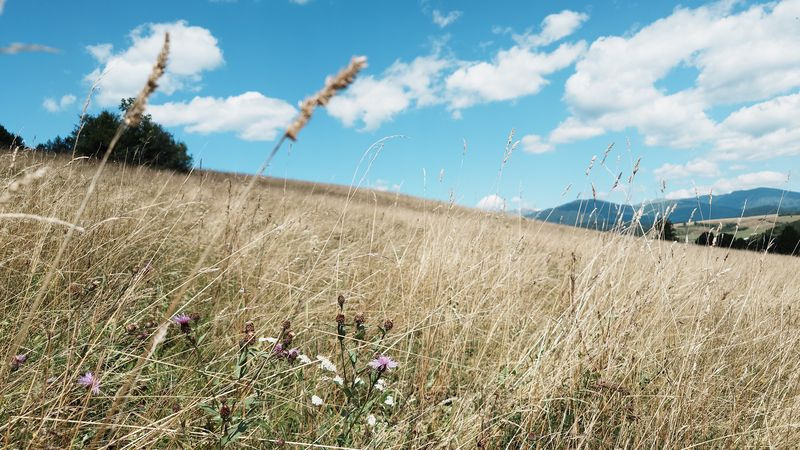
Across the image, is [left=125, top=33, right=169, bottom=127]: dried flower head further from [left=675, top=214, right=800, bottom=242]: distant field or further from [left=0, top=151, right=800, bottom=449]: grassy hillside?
[left=675, top=214, right=800, bottom=242]: distant field

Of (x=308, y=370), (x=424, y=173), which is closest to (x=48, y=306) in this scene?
(x=308, y=370)

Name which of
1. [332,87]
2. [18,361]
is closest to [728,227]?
[332,87]

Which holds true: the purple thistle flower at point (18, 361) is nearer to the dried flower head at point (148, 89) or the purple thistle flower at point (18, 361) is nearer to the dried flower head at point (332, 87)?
the dried flower head at point (148, 89)

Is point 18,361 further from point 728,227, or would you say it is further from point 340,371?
point 728,227

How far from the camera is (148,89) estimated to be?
938 mm

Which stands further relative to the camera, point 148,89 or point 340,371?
point 340,371

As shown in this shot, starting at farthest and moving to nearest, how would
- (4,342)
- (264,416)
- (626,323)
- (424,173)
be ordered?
(424,173) < (626,323) < (4,342) < (264,416)

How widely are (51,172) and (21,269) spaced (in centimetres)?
144

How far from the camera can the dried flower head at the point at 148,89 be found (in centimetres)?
93

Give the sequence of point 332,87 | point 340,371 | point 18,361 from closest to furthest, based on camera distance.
→ point 332,87
point 18,361
point 340,371

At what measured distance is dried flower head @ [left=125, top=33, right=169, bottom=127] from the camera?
93cm

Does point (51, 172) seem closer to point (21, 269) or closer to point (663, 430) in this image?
point (21, 269)

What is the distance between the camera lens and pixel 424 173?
4.07 metres

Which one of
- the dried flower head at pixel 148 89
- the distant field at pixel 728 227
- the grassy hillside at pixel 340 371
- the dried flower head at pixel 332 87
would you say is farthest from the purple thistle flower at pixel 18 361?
the distant field at pixel 728 227
